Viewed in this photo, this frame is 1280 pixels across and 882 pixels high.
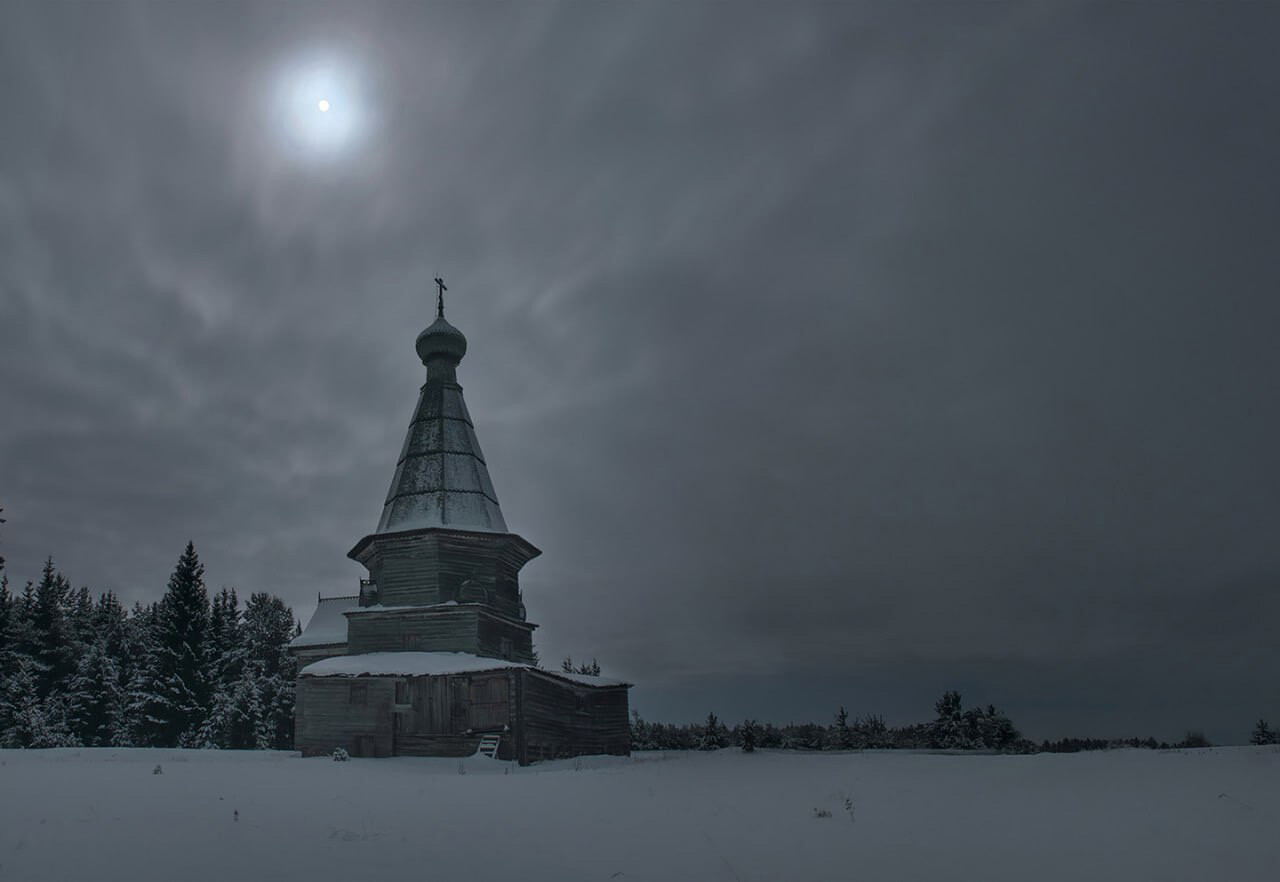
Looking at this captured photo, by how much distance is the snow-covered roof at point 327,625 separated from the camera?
42750 millimetres

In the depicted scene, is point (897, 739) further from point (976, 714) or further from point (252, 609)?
point (252, 609)

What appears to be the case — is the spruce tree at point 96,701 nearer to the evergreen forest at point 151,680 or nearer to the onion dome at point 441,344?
the evergreen forest at point 151,680

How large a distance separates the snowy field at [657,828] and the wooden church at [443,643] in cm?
1485

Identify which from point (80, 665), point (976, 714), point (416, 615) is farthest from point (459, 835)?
point (80, 665)

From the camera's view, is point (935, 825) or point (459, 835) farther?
point (935, 825)

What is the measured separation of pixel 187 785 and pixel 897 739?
1532 inches

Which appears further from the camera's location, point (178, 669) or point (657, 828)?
point (178, 669)

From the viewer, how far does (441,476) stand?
36.1 metres

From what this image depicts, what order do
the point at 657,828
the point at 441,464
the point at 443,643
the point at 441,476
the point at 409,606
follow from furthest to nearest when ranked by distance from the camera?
the point at 441,464 → the point at 441,476 → the point at 409,606 → the point at 443,643 → the point at 657,828

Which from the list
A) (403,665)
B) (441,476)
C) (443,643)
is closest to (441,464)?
(441,476)

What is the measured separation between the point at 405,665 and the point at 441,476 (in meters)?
9.24

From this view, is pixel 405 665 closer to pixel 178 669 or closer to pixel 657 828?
pixel 657 828

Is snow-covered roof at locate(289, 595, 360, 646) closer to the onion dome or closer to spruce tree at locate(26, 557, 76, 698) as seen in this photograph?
the onion dome

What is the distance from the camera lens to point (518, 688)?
29078mm
